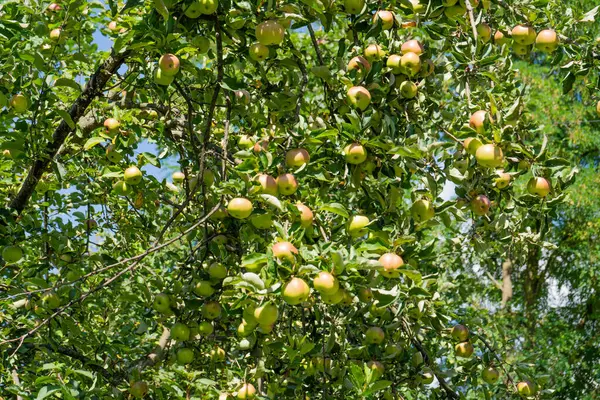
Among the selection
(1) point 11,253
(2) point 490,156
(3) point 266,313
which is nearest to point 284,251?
(3) point 266,313

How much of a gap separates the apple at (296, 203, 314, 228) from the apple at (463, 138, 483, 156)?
0.53m

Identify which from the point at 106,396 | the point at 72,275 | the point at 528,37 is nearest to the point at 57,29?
the point at 72,275

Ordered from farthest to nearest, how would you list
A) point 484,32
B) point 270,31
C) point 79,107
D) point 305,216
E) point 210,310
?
point 79,107
point 210,310
point 484,32
point 270,31
point 305,216

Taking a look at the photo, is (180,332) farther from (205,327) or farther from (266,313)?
(266,313)

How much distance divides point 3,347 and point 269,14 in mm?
1761

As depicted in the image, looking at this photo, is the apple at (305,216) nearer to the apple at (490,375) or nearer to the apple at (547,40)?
the apple at (547,40)

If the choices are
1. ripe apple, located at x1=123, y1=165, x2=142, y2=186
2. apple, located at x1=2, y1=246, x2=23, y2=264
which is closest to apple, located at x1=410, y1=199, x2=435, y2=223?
ripe apple, located at x1=123, y1=165, x2=142, y2=186

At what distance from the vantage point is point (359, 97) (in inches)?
83.5

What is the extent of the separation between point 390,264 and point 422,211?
10.9 inches

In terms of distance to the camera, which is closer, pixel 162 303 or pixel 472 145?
pixel 472 145

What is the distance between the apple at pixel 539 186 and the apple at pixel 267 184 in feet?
2.81

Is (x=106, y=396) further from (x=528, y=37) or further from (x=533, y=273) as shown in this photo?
(x=533, y=273)

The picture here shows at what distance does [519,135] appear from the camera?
2.20 meters

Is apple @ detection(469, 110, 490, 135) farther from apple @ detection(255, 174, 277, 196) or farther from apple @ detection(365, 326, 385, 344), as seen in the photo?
apple @ detection(365, 326, 385, 344)
